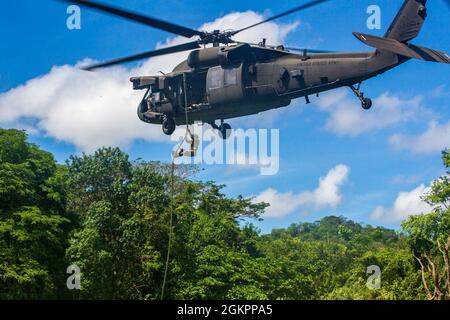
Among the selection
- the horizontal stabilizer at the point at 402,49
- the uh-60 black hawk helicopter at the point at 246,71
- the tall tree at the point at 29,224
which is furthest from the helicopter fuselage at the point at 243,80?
the tall tree at the point at 29,224

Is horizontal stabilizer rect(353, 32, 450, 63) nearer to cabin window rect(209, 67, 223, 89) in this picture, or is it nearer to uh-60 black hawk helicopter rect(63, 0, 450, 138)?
uh-60 black hawk helicopter rect(63, 0, 450, 138)

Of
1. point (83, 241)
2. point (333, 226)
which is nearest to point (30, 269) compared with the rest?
point (83, 241)

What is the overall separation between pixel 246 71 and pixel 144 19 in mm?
4280

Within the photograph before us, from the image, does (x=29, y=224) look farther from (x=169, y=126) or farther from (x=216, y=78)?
(x=216, y=78)

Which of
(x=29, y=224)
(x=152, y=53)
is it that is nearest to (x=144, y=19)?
(x=152, y=53)

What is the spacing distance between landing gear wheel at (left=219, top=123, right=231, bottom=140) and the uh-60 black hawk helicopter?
37 millimetres

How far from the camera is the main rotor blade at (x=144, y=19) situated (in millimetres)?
17078

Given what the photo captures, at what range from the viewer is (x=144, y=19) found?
63.1ft

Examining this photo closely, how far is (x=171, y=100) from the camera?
24.0 meters

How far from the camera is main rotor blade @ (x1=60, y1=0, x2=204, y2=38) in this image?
1708 centimetres

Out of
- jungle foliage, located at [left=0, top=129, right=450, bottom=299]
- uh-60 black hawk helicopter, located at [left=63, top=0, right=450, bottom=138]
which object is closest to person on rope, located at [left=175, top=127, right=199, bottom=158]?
uh-60 black hawk helicopter, located at [left=63, top=0, right=450, bottom=138]

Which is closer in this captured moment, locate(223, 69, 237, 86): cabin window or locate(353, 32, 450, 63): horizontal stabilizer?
locate(353, 32, 450, 63): horizontal stabilizer
